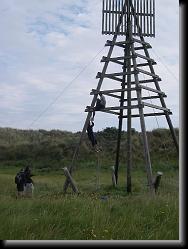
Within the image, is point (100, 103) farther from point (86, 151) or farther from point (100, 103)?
point (86, 151)

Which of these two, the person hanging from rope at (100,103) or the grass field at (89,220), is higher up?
the person hanging from rope at (100,103)

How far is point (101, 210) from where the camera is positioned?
6961 millimetres

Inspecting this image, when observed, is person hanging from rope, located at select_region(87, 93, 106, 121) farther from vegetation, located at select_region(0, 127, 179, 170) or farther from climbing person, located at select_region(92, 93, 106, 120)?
vegetation, located at select_region(0, 127, 179, 170)

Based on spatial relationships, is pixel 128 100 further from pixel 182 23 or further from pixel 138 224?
pixel 182 23

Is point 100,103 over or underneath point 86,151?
over

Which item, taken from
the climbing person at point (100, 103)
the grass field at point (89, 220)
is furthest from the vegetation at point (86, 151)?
the grass field at point (89, 220)

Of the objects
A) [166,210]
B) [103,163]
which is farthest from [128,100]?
[103,163]

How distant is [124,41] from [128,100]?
1916mm

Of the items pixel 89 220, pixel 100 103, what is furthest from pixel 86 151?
pixel 89 220

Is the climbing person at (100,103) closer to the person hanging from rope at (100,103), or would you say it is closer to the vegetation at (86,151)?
the person hanging from rope at (100,103)

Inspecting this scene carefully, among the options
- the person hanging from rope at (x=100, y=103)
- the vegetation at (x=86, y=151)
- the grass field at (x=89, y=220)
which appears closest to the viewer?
the grass field at (x=89, y=220)

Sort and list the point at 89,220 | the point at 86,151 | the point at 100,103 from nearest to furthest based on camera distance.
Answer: the point at 89,220
the point at 100,103
the point at 86,151

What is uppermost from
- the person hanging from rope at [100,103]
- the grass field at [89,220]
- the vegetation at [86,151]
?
the person hanging from rope at [100,103]

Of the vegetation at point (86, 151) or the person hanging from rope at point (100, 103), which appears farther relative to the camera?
the vegetation at point (86, 151)
